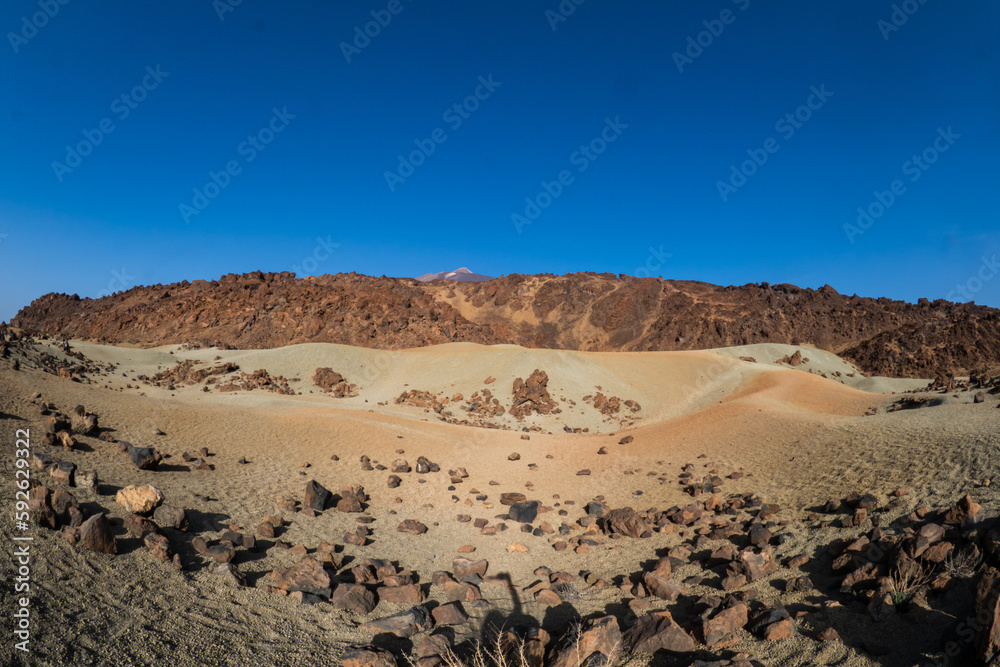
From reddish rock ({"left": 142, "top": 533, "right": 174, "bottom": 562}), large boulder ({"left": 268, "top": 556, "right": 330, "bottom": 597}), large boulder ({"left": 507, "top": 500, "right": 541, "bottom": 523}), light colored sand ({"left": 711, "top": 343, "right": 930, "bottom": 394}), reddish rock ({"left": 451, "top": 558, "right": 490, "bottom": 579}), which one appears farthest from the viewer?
light colored sand ({"left": 711, "top": 343, "right": 930, "bottom": 394})

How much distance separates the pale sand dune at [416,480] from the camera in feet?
13.7

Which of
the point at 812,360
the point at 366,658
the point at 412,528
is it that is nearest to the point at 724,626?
the point at 366,658

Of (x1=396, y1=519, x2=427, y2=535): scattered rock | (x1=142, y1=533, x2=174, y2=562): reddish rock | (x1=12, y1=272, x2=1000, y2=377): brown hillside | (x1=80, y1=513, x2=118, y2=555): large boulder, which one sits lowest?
(x1=396, y1=519, x2=427, y2=535): scattered rock

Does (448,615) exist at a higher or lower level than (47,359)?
lower

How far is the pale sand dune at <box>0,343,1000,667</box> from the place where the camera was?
4172 mm

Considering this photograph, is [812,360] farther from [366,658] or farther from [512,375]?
[366,658]

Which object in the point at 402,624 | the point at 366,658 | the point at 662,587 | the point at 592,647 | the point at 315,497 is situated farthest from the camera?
the point at 315,497

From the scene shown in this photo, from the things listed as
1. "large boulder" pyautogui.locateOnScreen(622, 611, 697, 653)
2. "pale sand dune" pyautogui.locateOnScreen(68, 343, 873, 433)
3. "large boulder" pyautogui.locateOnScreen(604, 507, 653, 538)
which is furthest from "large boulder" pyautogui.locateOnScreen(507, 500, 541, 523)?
"pale sand dune" pyautogui.locateOnScreen(68, 343, 873, 433)

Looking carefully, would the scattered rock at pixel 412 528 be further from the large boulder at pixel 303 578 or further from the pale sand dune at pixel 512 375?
the pale sand dune at pixel 512 375

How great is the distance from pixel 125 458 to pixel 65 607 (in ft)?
17.8

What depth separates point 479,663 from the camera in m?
4.28

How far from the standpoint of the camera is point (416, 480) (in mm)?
10398

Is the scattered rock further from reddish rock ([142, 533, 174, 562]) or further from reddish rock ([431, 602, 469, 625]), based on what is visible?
reddish rock ([142, 533, 174, 562])

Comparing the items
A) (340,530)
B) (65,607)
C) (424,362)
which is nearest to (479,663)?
(65,607)
